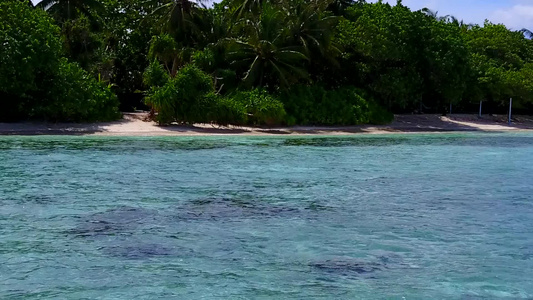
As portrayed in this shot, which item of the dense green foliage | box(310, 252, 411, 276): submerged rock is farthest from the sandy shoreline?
box(310, 252, 411, 276): submerged rock

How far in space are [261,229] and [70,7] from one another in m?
27.2

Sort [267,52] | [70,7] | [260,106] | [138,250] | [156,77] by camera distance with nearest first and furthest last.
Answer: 1. [138,250]
2. [156,77]
3. [260,106]
4. [267,52]
5. [70,7]

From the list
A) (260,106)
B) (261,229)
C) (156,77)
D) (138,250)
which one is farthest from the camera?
(260,106)

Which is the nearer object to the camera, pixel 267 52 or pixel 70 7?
pixel 267 52

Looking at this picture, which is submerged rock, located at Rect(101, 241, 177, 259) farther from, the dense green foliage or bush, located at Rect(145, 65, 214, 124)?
bush, located at Rect(145, 65, 214, 124)

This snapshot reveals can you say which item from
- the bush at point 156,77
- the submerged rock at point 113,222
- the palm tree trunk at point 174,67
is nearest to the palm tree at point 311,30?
the palm tree trunk at point 174,67

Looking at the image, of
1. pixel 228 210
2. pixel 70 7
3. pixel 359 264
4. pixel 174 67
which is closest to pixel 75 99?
pixel 174 67

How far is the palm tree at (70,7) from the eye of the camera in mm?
31984

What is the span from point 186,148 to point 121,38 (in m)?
15.9

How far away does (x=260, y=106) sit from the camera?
1070 inches

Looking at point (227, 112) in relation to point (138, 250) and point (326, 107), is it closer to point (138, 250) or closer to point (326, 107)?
point (326, 107)

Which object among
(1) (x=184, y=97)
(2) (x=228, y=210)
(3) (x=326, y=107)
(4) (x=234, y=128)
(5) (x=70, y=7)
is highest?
(5) (x=70, y=7)

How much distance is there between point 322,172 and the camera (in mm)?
14883

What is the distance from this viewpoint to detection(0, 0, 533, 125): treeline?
24891mm
